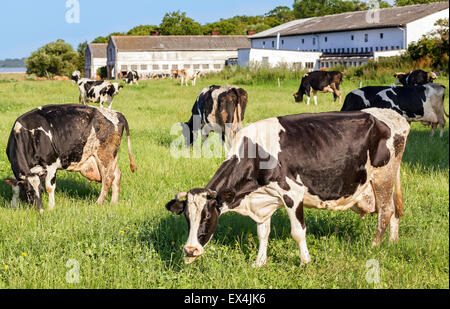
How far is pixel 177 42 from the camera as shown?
78.0 meters

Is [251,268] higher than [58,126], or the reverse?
[58,126]

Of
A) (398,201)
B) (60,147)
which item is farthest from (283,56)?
(398,201)

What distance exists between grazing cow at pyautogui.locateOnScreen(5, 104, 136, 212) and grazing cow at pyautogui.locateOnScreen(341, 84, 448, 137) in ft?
23.9

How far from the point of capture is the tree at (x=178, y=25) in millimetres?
92688

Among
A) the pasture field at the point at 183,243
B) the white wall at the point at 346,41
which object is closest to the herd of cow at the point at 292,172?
the pasture field at the point at 183,243

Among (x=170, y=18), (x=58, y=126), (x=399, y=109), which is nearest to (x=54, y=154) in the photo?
(x=58, y=126)

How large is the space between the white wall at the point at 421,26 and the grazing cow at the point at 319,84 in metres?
28.8

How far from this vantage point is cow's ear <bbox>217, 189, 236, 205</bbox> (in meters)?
4.68

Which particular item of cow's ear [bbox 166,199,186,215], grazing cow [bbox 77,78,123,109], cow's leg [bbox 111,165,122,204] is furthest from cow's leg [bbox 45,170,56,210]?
grazing cow [bbox 77,78,123,109]

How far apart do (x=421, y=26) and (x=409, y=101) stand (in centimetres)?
3985

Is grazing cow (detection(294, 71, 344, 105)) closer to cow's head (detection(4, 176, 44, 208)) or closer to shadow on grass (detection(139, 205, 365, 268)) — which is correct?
shadow on grass (detection(139, 205, 365, 268))
